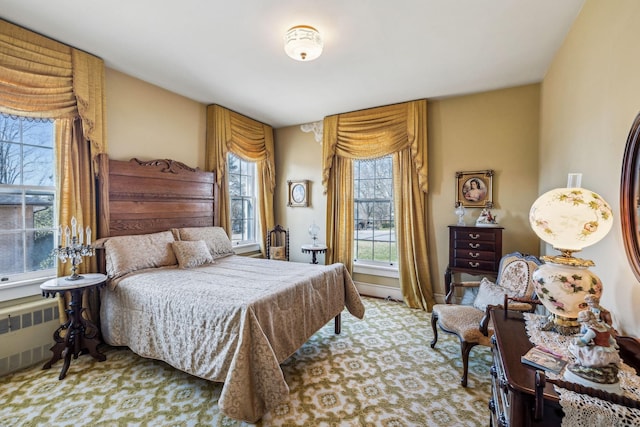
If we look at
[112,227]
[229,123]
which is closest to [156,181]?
[112,227]

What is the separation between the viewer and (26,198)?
7.96 feet

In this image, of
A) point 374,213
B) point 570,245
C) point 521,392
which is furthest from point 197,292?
point 374,213

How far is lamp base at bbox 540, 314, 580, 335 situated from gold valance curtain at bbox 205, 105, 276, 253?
374 centimetres

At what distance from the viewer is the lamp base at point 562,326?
127 centimetres

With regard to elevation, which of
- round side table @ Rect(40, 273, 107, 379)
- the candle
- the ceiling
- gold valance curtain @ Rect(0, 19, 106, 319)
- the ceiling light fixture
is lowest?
round side table @ Rect(40, 273, 107, 379)

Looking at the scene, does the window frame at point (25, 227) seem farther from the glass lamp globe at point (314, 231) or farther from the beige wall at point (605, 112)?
the beige wall at point (605, 112)

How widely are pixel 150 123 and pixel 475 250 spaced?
4.10m

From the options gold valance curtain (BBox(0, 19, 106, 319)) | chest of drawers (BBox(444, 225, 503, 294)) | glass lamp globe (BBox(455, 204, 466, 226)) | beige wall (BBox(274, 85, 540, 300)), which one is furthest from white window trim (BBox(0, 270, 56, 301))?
glass lamp globe (BBox(455, 204, 466, 226))

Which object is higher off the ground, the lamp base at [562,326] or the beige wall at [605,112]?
the beige wall at [605,112]

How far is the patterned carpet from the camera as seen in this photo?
1.78 m

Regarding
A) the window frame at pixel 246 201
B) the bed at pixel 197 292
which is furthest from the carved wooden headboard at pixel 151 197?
the window frame at pixel 246 201

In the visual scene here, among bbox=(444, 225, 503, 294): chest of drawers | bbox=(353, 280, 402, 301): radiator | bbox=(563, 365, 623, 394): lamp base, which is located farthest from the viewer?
bbox=(353, 280, 402, 301): radiator

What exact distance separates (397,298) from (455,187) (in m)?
1.76

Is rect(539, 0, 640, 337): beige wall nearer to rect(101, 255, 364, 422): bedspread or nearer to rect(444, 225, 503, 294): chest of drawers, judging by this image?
rect(444, 225, 503, 294): chest of drawers
